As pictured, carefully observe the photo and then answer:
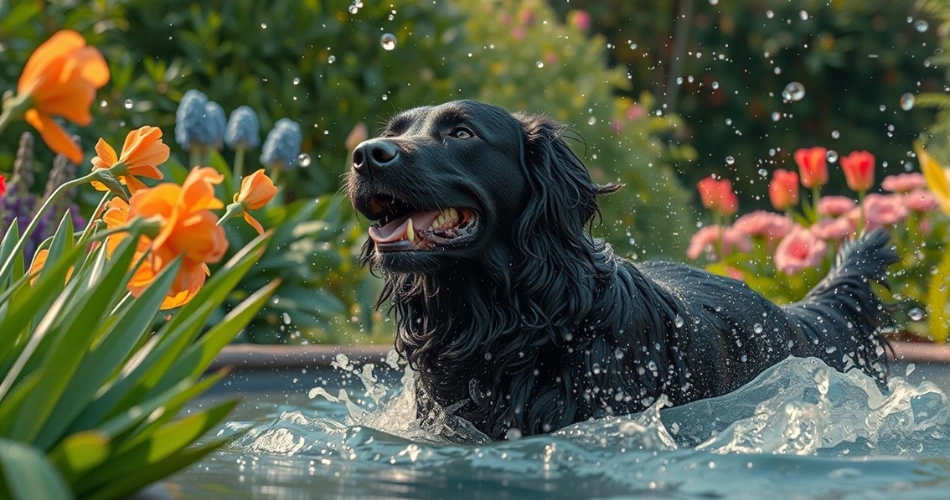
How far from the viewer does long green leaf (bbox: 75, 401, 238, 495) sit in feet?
6.02

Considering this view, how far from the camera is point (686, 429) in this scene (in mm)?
3482

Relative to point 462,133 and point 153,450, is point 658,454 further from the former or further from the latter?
point 153,450

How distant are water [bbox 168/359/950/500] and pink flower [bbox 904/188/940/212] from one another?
2.97 metres

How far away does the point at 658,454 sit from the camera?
284cm

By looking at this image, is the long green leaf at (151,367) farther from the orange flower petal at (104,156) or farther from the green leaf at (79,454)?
the orange flower petal at (104,156)

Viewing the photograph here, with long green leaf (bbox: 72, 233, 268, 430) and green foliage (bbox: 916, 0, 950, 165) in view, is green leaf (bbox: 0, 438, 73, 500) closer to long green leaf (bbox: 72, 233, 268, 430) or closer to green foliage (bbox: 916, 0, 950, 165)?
long green leaf (bbox: 72, 233, 268, 430)

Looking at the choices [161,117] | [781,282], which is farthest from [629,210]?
[161,117]

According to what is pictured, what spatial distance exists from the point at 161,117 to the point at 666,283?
424 cm

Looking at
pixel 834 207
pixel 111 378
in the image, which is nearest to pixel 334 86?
pixel 834 207

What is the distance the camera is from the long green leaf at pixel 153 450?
1836mm

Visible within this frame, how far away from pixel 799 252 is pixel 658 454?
12.9 feet

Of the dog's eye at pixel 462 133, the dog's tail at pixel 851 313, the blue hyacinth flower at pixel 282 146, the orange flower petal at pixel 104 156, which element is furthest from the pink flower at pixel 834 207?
the orange flower petal at pixel 104 156

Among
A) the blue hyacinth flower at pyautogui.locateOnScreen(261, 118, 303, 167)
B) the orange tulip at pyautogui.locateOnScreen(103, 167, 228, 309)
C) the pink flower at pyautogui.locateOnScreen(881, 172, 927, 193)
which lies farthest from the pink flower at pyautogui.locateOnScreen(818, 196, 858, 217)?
the orange tulip at pyautogui.locateOnScreen(103, 167, 228, 309)

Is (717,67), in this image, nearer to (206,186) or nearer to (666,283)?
(666,283)
